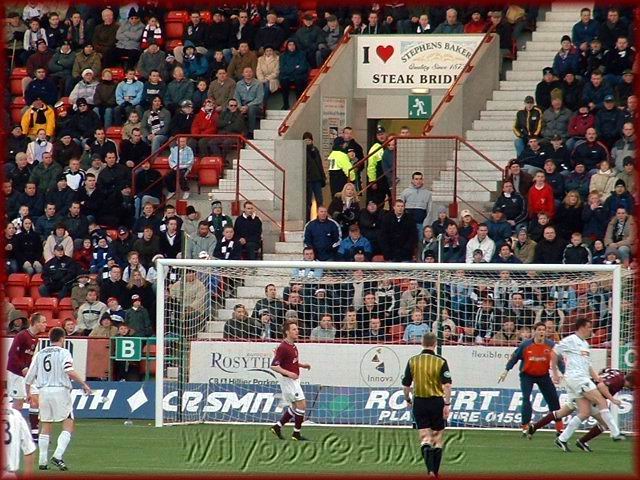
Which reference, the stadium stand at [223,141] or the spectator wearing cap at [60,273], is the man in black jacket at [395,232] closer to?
the stadium stand at [223,141]

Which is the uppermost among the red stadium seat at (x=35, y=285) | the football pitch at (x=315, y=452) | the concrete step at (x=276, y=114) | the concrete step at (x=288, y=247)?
the concrete step at (x=276, y=114)

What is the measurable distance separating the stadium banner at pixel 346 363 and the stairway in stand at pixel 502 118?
190 inches

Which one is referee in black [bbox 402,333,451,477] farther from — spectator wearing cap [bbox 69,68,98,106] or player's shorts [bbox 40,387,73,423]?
spectator wearing cap [bbox 69,68,98,106]

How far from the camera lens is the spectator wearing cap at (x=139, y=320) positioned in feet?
74.7

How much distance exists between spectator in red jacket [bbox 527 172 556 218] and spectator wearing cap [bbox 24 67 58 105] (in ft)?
35.6

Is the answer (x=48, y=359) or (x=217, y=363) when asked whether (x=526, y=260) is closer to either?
(x=217, y=363)

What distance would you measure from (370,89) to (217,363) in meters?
8.38

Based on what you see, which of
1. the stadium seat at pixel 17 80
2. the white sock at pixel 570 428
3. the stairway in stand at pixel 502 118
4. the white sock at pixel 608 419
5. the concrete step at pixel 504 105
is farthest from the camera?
the stadium seat at pixel 17 80

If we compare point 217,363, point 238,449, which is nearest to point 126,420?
point 217,363

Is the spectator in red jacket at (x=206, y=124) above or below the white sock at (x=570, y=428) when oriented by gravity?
above

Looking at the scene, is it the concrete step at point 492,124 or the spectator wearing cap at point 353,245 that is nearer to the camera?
the spectator wearing cap at point 353,245

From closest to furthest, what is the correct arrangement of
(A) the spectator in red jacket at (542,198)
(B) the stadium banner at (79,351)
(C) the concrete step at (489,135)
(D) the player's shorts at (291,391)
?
1. (D) the player's shorts at (291,391)
2. (B) the stadium banner at (79,351)
3. (A) the spectator in red jacket at (542,198)
4. (C) the concrete step at (489,135)

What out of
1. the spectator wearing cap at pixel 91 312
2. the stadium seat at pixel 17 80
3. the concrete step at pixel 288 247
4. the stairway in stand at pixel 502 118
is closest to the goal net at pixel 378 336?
the spectator wearing cap at pixel 91 312

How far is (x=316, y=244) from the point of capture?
23.5 metres
